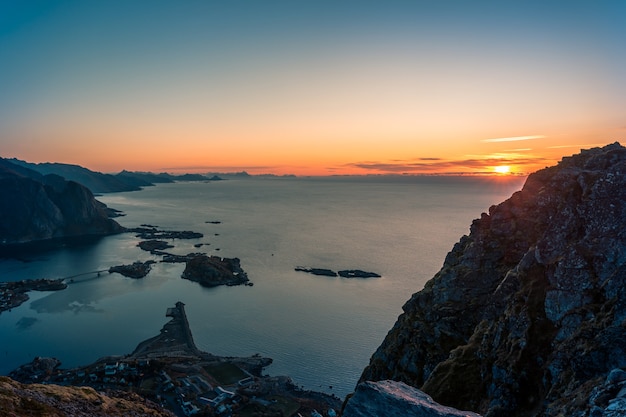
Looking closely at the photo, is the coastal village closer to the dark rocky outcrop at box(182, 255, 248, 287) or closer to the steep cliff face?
the steep cliff face

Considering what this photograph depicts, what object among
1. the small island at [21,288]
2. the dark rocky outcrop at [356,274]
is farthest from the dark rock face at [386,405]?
the small island at [21,288]

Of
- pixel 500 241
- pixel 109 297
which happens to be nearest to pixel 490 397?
pixel 500 241

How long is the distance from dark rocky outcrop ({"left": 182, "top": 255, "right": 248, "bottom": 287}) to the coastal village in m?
44.5

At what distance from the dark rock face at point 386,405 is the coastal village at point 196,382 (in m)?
44.3

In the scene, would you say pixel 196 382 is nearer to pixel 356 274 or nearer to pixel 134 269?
pixel 356 274

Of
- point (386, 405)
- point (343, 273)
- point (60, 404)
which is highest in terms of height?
point (386, 405)

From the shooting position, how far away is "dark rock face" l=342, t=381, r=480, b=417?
16781 millimetres

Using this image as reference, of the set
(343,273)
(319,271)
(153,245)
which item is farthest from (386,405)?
(153,245)

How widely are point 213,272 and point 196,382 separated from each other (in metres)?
63.3

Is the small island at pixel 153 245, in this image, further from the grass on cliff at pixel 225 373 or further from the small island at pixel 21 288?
the grass on cliff at pixel 225 373

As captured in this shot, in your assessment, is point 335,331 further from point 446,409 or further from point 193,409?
point 446,409

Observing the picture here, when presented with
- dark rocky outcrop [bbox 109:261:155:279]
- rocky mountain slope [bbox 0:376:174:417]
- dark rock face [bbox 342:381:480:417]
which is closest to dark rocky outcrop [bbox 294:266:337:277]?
dark rocky outcrop [bbox 109:261:155:279]

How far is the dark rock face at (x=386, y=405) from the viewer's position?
16781mm

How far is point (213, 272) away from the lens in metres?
126
